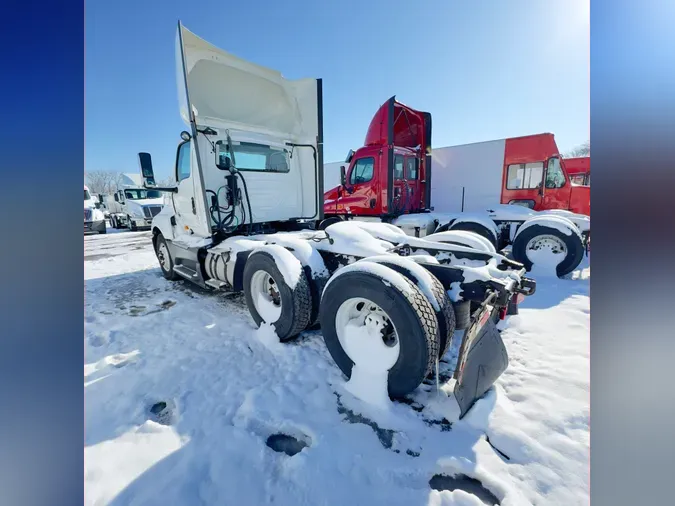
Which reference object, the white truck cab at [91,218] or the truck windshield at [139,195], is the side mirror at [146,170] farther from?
the truck windshield at [139,195]

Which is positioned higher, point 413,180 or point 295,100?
point 295,100

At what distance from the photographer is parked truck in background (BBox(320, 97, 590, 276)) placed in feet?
25.6

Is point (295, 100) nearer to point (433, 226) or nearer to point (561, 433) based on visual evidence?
point (433, 226)

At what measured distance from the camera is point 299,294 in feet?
11.2

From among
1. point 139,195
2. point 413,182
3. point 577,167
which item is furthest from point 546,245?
point 139,195

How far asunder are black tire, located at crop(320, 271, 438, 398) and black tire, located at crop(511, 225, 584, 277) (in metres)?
5.17

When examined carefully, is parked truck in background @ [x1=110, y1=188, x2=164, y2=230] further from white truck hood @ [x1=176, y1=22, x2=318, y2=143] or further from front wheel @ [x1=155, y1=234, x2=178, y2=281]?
white truck hood @ [x1=176, y1=22, x2=318, y2=143]

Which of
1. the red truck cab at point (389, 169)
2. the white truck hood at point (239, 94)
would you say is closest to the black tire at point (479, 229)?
the red truck cab at point (389, 169)

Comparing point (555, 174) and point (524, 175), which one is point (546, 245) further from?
point (524, 175)

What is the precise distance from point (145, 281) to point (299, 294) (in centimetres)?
485

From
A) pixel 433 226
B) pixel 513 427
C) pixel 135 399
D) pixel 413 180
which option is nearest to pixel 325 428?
pixel 513 427

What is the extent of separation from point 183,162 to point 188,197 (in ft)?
1.94

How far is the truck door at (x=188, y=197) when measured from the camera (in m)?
4.90

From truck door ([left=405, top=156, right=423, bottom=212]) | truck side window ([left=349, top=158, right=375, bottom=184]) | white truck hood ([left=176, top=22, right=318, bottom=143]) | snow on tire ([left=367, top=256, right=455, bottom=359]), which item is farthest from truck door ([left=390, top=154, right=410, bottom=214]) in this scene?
snow on tire ([left=367, top=256, right=455, bottom=359])
